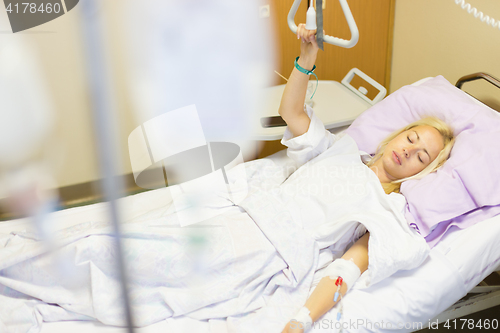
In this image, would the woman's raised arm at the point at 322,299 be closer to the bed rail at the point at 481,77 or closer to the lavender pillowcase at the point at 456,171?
the lavender pillowcase at the point at 456,171

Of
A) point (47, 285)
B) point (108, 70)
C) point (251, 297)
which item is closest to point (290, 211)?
point (251, 297)

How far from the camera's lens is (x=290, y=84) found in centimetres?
116

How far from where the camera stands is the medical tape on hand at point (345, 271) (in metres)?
0.98

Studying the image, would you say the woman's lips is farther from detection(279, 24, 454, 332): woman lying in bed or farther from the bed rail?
the bed rail

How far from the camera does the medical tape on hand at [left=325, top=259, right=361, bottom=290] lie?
982 millimetres

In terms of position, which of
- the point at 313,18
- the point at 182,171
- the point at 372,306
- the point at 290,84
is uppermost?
the point at 313,18

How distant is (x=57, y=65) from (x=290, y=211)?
749 mm

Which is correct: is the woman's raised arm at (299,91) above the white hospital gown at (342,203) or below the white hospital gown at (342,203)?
above

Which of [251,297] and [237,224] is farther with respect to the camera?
[237,224]

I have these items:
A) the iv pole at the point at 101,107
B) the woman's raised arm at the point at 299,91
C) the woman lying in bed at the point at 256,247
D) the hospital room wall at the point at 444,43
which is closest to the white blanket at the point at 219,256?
the woman lying in bed at the point at 256,247

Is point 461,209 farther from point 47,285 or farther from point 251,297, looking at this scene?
point 47,285

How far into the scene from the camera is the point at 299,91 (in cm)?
→ 116

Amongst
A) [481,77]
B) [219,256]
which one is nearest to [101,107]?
[219,256]

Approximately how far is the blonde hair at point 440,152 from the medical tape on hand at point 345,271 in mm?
348
